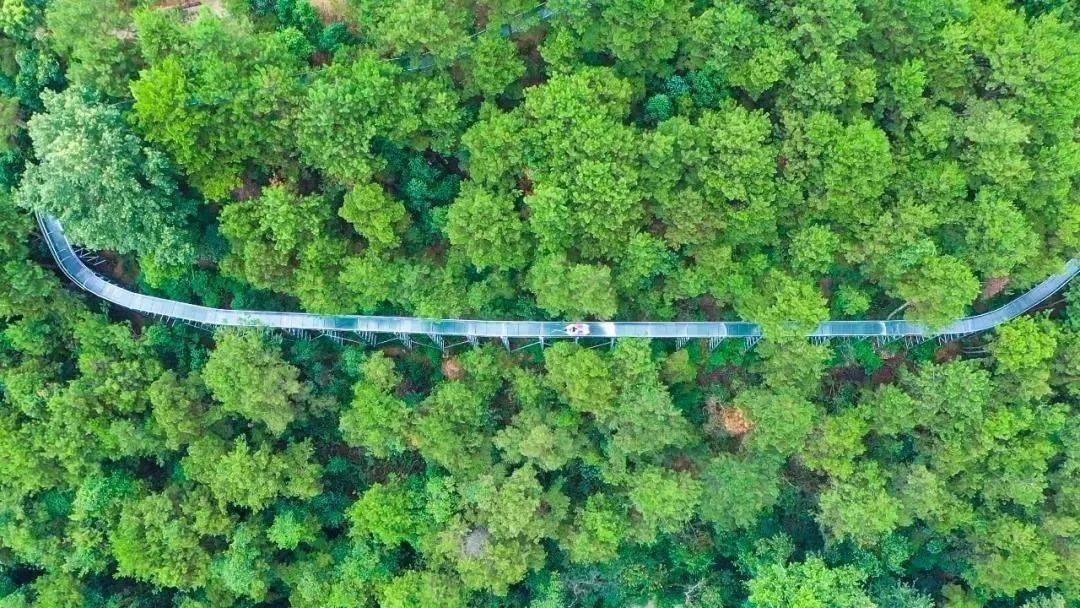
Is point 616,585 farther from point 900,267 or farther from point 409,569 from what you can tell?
point 900,267

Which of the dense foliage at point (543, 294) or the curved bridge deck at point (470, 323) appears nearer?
the dense foliage at point (543, 294)

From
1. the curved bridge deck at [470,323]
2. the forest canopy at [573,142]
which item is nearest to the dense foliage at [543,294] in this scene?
the forest canopy at [573,142]

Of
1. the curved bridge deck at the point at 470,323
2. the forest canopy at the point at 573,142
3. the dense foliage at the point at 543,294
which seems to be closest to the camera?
the forest canopy at the point at 573,142

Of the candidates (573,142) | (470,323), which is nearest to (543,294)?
(470,323)

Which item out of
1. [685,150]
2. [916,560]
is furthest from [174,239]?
[916,560]

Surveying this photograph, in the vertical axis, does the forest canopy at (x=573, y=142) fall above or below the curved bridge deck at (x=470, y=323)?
above

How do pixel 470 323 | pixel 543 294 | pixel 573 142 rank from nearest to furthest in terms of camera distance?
pixel 573 142 < pixel 543 294 < pixel 470 323

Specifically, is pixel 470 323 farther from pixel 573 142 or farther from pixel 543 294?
pixel 573 142

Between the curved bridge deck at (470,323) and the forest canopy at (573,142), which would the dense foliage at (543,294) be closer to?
the forest canopy at (573,142)

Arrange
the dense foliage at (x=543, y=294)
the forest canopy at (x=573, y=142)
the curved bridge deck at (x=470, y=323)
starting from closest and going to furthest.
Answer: the forest canopy at (x=573, y=142) → the dense foliage at (x=543, y=294) → the curved bridge deck at (x=470, y=323)
